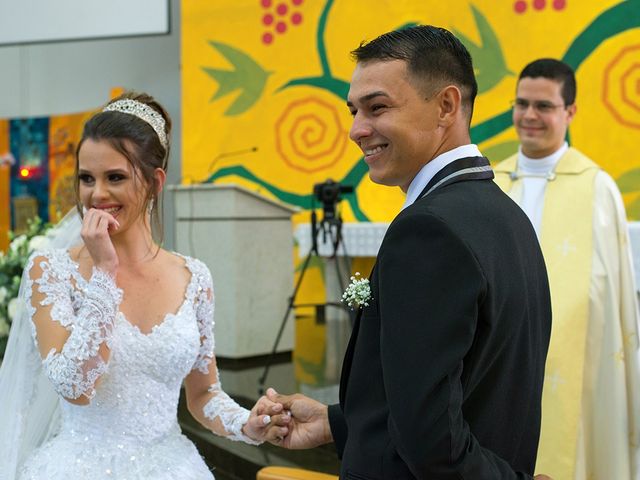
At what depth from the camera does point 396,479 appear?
1.43 metres

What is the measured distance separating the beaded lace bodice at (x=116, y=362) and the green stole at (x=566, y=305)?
158 cm

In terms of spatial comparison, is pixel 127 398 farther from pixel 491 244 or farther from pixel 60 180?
pixel 60 180

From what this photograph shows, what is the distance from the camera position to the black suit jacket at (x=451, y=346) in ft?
4.26

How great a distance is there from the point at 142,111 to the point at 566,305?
6.55 feet

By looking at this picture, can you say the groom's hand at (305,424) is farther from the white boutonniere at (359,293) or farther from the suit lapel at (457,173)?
the suit lapel at (457,173)

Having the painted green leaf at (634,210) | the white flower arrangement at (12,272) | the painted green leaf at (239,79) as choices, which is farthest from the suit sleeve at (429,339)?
the painted green leaf at (239,79)

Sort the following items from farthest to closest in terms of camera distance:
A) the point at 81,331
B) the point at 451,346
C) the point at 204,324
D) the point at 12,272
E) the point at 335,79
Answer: the point at 335,79 < the point at 12,272 < the point at 204,324 < the point at 81,331 < the point at 451,346

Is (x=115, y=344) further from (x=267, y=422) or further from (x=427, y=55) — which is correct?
(x=427, y=55)

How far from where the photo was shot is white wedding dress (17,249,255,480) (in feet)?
7.02

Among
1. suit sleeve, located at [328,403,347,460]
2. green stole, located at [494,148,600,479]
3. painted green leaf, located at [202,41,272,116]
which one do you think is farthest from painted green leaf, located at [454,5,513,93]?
suit sleeve, located at [328,403,347,460]

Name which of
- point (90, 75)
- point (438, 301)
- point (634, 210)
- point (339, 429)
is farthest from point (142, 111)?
point (90, 75)

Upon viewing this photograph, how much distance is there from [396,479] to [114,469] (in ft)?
3.49

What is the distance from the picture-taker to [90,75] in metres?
11.5

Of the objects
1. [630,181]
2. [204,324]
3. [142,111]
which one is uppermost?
→ [142,111]
